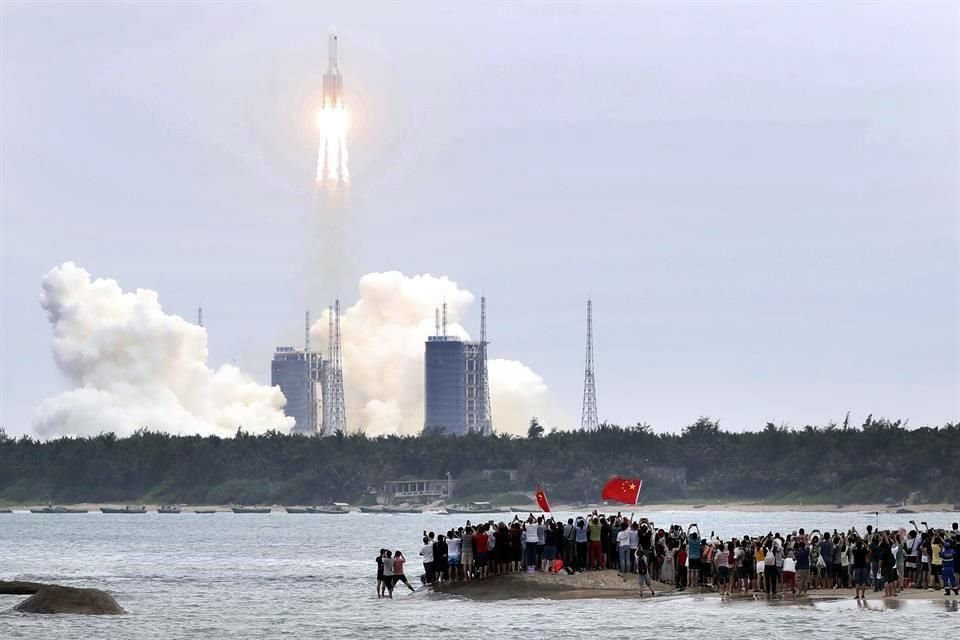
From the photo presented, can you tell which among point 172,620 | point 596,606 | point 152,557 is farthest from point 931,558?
point 152,557

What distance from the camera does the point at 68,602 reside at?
71.0 meters

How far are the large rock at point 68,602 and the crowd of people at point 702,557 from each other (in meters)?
10.0

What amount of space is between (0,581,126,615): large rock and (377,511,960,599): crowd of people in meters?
10.0

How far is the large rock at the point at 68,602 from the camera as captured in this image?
70.4 meters

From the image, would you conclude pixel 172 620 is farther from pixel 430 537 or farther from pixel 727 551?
pixel 727 551

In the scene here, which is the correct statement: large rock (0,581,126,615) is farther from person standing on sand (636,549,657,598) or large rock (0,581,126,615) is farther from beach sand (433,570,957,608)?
person standing on sand (636,549,657,598)

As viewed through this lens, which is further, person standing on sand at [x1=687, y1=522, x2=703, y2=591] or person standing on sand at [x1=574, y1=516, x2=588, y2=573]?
person standing on sand at [x1=574, y1=516, x2=588, y2=573]

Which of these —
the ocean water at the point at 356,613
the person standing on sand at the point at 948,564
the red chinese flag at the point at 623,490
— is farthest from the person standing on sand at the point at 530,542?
the person standing on sand at the point at 948,564

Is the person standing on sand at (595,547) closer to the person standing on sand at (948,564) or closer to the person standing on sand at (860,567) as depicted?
the person standing on sand at (860,567)

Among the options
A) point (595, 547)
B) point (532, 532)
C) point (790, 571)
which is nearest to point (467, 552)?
point (532, 532)

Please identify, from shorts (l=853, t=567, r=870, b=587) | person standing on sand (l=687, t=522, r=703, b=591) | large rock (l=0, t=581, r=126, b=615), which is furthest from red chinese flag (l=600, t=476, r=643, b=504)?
large rock (l=0, t=581, r=126, b=615)

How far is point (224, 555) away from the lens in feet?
425

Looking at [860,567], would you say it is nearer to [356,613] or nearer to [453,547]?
[453,547]

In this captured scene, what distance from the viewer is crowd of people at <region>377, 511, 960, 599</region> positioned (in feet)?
207
